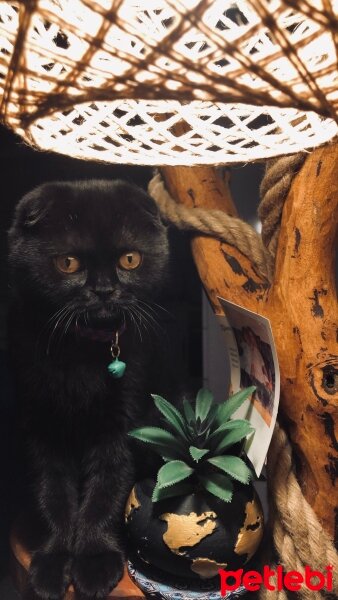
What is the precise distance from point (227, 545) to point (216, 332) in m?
0.35

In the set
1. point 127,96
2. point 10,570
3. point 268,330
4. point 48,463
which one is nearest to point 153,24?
point 127,96

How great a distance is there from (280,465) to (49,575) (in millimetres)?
303

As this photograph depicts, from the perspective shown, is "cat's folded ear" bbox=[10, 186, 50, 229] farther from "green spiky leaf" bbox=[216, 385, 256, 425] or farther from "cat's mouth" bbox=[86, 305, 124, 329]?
"green spiky leaf" bbox=[216, 385, 256, 425]

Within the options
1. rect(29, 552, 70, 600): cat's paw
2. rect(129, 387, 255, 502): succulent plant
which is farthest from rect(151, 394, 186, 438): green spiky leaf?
rect(29, 552, 70, 600): cat's paw

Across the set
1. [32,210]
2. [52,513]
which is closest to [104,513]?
[52,513]

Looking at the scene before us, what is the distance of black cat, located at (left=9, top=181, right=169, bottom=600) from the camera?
2.24ft

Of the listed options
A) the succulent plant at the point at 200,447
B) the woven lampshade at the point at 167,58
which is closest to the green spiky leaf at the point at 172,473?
the succulent plant at the point at 200,447

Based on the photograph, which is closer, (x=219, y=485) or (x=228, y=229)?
(x=219, y=485)

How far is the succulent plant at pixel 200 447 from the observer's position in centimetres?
62

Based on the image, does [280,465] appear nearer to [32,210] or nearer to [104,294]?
[104,294]

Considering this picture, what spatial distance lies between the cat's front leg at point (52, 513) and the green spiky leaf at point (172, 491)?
0.50 feet

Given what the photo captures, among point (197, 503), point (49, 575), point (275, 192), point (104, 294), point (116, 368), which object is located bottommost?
point (49, 575)

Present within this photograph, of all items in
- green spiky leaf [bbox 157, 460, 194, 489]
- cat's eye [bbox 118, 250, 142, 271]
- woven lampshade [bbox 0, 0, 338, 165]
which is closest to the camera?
woven lampshade [bbox 0, 0, 338, 165]

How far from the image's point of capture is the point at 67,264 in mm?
686
